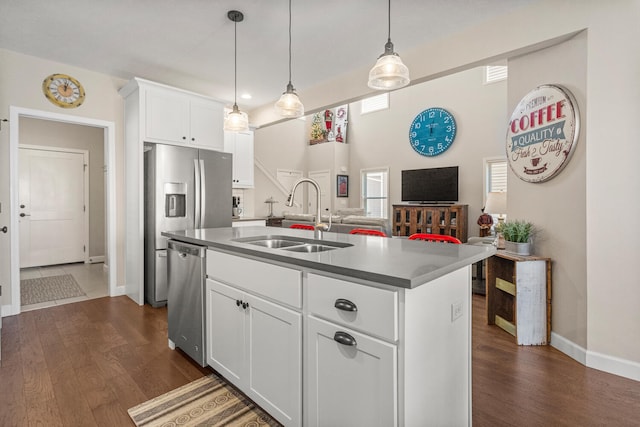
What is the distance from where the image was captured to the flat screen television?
22.4 ft

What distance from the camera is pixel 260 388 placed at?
1.72 m

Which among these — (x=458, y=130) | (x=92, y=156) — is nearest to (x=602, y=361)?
(x=458, y=130)

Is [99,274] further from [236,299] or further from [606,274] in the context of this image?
[606,274]

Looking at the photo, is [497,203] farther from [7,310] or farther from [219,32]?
[7,310]

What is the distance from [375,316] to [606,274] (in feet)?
6.85

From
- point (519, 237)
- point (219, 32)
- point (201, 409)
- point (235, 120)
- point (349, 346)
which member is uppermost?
point (219, 32)

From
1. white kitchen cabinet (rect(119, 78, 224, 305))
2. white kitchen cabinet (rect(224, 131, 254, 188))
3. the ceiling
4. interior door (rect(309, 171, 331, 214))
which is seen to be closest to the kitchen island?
the ceiling

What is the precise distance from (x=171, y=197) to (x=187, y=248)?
1.78m

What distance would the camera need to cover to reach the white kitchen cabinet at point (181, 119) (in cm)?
378

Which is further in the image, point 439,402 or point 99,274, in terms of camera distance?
point 99,274

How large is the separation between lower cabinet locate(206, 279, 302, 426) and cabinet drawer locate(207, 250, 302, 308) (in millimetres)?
47

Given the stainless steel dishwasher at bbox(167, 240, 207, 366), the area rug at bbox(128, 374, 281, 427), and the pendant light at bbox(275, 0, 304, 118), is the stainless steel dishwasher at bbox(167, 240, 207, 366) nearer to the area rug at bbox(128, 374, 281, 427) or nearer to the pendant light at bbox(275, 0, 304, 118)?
the area rug at bbox(128, 374, 281, 427)

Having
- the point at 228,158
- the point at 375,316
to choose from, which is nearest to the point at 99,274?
the point at 228,158

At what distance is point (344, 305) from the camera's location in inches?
49.6
